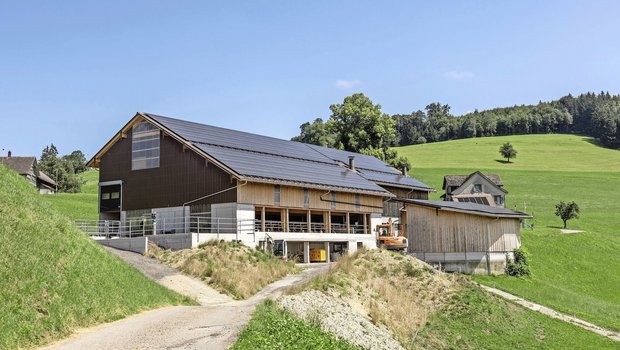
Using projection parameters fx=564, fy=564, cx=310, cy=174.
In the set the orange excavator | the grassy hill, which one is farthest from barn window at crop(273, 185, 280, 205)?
the grassy hill

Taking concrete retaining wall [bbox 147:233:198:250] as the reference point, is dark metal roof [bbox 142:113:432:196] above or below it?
above

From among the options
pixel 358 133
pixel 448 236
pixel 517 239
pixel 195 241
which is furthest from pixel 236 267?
pixel 358 133

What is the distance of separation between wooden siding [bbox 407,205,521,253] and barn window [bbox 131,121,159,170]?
2323 centimetres

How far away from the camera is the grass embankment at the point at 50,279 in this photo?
16297 millimetres

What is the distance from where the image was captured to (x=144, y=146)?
4697cm

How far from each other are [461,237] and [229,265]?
2391cm

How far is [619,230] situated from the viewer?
7819 centimetres

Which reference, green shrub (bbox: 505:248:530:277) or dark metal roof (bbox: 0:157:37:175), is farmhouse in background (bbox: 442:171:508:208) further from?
dark metal roof (bbox: 0:157:37:175)

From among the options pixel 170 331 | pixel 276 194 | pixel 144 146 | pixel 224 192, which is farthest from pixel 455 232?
pixel 170 331

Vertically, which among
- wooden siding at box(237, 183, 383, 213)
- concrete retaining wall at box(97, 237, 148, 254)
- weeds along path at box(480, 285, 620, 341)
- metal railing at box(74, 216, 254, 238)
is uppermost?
wooden siding at box(237, 183, 383, 213)

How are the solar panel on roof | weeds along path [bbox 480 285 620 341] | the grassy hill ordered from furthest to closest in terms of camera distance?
the solar panel on roof, the grassy hill, weeds along path [bbox 480 285 620 341]

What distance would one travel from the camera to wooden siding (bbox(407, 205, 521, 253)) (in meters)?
49.5

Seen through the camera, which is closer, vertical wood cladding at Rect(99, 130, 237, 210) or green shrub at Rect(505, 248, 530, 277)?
vertical wood cladding at Rect(99, 130, 237, 210)

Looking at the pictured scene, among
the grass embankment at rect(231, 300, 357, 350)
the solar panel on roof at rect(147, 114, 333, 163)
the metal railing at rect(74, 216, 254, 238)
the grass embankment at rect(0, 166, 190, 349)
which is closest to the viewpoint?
the grass embankment at rect(231, 300, 357, 350)
